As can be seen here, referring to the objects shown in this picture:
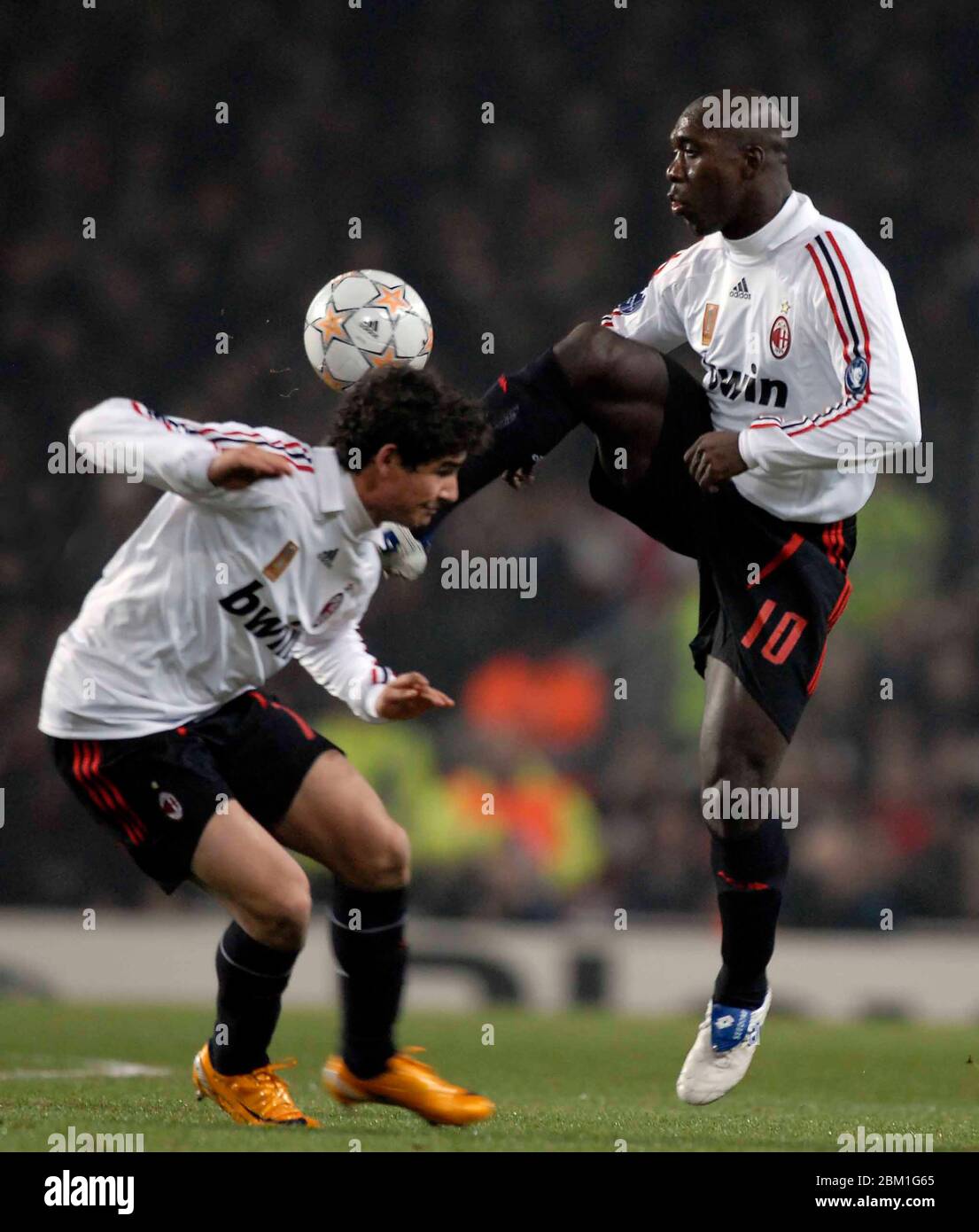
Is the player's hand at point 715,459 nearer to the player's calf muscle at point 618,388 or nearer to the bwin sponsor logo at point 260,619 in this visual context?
the player's calf muscle at point 618,388

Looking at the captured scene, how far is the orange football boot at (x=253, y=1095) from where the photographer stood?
390cm

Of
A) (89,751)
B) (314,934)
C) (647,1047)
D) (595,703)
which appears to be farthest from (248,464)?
(595,703)

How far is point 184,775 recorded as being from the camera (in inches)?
149

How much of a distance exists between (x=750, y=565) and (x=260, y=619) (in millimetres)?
1336

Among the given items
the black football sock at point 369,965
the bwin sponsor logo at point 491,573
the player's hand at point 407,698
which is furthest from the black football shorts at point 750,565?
the bwin sponsor logo at point 491,573

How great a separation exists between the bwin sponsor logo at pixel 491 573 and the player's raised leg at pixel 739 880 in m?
5.35

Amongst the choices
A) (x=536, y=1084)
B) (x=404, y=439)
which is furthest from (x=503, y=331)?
(x=404, y=439)

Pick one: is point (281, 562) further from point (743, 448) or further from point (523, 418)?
point (743, 448)

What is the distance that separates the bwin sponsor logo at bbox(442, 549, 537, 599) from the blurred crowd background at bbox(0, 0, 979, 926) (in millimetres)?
83

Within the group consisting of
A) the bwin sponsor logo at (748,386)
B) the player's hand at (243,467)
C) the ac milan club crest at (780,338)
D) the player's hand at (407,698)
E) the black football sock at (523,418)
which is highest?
the ac milan club crest at (780,338)

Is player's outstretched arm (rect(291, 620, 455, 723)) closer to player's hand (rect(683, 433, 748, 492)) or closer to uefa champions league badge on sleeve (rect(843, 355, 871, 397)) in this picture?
player's hand (rect(683, 433, 748, 492))

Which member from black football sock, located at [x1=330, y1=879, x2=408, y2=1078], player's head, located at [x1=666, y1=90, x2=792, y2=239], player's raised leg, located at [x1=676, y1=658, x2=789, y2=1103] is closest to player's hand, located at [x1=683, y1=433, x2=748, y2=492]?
player's raised leg, located at [x1=676, y1=658, x2=789, y2=1103]
